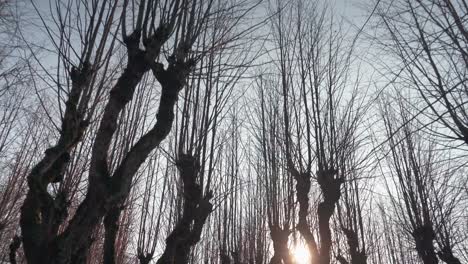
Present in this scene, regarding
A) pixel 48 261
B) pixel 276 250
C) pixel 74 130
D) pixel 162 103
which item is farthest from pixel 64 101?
pixel 276 250

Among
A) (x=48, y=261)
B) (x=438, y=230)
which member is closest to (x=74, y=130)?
(x=48, y=261)

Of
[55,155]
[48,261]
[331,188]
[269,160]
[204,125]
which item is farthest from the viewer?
[269,160]

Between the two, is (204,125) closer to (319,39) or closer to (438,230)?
(319,39)

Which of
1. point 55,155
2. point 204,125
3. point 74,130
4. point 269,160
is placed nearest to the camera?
point 55,155

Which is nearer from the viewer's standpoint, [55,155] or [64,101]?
[55,155]

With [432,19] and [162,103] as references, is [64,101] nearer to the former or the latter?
[162,103]

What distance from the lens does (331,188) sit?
6219 mm

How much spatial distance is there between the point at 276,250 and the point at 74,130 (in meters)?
6.10

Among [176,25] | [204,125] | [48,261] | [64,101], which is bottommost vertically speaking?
[48,261]

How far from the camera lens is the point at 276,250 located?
841 cm

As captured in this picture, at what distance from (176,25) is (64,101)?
1581 millimetres

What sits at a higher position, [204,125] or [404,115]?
[404,115]

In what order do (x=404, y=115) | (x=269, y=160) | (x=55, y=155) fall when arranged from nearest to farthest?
(x=55, y=155)
(x=404, y=115)
(x=269, y=160)

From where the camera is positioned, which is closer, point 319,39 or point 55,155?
point 55,155
